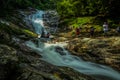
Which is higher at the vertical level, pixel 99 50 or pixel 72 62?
pixel 99 50

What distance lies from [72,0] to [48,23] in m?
5.70

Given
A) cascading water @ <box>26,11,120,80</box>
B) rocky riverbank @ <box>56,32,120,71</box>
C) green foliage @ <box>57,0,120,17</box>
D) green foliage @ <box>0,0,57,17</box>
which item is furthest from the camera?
green foliage @ <box>0,0,57,17</box>

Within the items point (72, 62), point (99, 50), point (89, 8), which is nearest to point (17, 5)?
point (89, 8)

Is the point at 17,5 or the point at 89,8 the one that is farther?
the point at 17,5

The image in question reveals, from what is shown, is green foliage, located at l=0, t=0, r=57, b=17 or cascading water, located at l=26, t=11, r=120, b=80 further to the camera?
green foliage, located at l=0, t=0, r=57, b=17

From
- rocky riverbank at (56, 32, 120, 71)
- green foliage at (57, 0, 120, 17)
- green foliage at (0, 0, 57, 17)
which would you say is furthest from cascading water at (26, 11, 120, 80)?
green foliage at (0, 0, 57, 17)

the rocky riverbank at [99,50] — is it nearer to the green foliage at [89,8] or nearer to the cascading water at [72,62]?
the cascading water at [72,62]

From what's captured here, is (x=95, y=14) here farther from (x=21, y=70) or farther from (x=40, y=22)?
(x=21, y=70)

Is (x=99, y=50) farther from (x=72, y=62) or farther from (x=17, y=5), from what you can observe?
(x=17, y=5)

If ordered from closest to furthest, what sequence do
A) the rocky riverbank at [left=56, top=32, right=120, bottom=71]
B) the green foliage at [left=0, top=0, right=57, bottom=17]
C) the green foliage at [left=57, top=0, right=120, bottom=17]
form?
the rocky riverbank at [left=56, top=32, right=120, bottom=71], the green foliage at [left=57, top=0, right=120, bottom=17], the green foliage at [left=0, top=0, right=57, bottom=17]

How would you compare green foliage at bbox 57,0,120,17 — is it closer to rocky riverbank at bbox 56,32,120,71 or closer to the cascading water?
rocky riverbank at bbox 56,32,120,71

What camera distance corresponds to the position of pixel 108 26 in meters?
25.7

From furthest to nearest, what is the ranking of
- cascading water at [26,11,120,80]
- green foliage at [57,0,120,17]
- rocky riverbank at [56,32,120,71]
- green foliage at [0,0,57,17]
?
1. green foliage at [0,0,57,17]
2. green foliage at [57,0,120,17]
3. rocky riverbank at [56,32,120,71]
4. cascading water at [26,11,120,80]

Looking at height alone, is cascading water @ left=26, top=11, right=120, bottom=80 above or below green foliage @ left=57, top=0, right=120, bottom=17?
below
